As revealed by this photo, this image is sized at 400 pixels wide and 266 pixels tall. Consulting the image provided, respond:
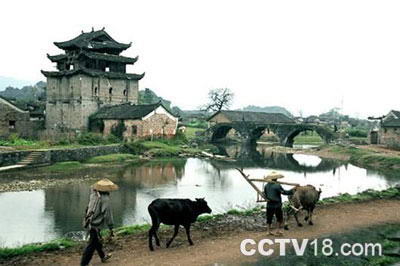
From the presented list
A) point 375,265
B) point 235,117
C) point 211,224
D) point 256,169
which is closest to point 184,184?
point 256,169

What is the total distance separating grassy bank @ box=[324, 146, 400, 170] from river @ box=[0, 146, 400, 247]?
1.50 meters

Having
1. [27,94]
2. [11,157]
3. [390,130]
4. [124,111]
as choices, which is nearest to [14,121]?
[124,111]

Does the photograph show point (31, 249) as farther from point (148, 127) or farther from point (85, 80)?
point (85, 80)

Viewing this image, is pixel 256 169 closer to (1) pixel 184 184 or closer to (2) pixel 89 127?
(1) pixel 184 184

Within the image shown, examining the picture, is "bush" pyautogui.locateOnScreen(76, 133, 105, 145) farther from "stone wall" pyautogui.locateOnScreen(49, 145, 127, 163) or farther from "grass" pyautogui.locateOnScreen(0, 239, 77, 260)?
"grass" pyautogui.locateOnScreen(0, 239, 77, 260)

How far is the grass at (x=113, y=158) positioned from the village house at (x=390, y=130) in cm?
2772

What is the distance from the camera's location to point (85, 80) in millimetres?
45656

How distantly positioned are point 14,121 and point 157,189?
25908 millimetres

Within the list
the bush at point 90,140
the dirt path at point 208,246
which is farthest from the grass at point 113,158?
the dirt path at point 208,246

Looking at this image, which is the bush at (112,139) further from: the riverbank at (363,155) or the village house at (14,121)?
the riverbank at (363,155)

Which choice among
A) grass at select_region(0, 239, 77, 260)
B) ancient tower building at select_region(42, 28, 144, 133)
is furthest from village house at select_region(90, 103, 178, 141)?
grass at select_region(0, 239, 77, 260)

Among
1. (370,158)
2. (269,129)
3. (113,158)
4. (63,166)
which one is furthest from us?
(269,129)

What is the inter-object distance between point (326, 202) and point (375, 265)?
22.4ft

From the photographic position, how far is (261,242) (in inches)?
414
